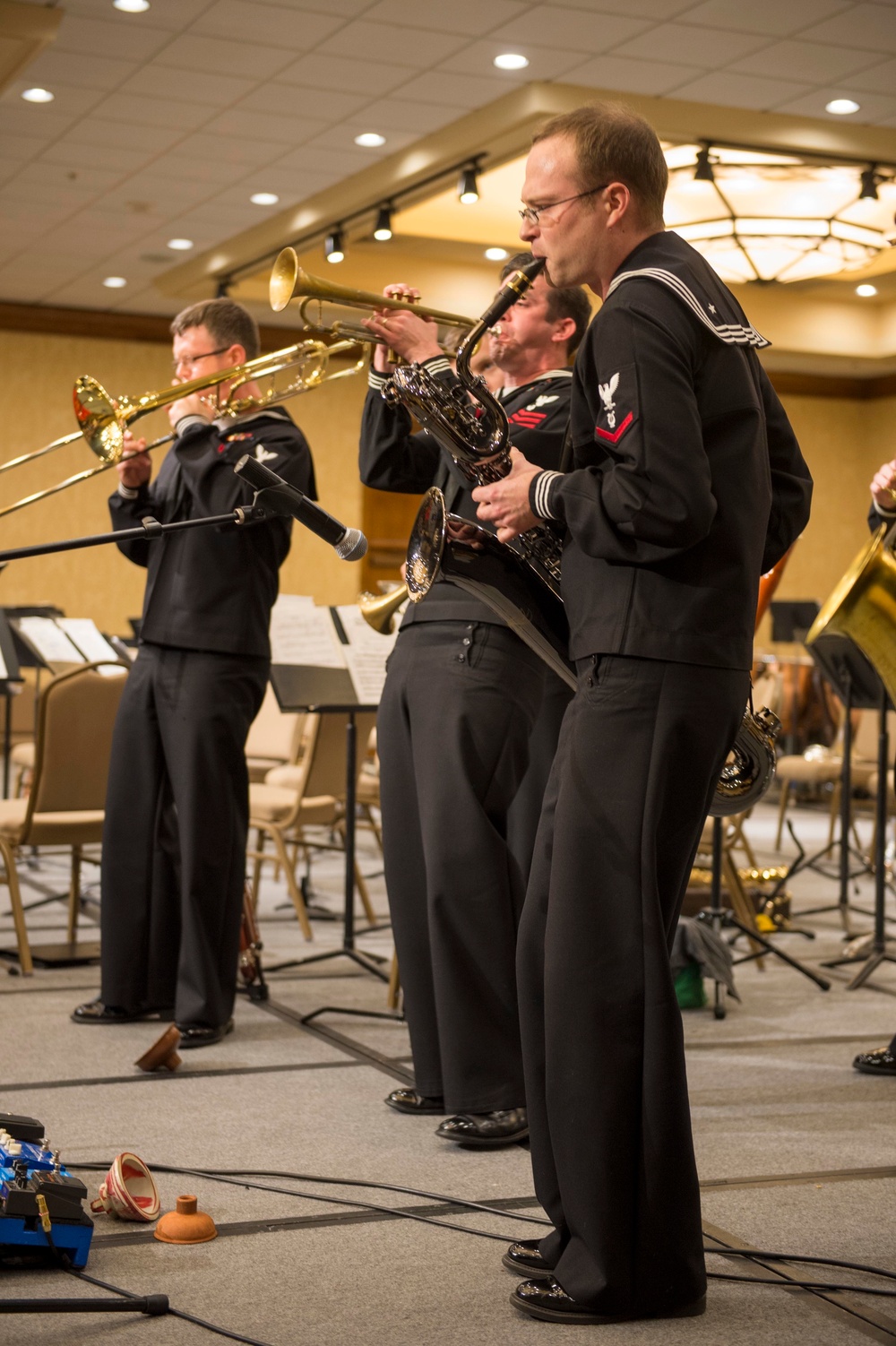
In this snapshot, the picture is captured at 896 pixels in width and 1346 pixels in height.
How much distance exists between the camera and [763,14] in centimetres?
723

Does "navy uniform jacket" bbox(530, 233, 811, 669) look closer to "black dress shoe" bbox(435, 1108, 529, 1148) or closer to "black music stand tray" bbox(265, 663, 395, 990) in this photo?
"black dress shoe" bbox(435, 1108, 529, 1148)

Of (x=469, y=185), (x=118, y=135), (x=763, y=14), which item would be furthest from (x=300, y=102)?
(x=763, y=14)

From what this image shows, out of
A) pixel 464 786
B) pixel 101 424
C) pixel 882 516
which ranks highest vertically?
pixel 101 424

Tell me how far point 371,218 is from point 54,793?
7084 mm

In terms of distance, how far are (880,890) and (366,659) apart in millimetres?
1901

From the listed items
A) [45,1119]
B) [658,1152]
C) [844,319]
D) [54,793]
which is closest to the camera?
[658,1152]

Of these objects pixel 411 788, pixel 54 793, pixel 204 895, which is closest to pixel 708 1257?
pixel 411 788

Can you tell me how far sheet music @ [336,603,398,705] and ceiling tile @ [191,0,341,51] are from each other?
3992 mm

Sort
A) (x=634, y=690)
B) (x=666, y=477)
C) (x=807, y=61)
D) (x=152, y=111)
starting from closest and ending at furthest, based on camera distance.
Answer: (x=666, y=477), (x=634, y=690), (x=807, y=61), (x=152, y=111)

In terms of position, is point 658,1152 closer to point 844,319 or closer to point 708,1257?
point 708,1257

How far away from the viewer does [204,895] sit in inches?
147

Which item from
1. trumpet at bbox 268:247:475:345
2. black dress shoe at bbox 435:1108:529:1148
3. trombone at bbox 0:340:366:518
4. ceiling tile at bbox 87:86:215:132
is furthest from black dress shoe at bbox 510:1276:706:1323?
ceiling tile at bbox 87:86:215:132

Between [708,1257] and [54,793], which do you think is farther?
[54,793]

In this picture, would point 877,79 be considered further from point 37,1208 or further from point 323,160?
point 37,1208
